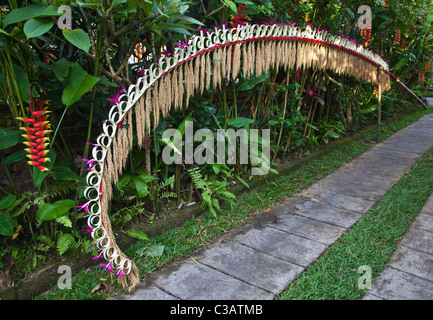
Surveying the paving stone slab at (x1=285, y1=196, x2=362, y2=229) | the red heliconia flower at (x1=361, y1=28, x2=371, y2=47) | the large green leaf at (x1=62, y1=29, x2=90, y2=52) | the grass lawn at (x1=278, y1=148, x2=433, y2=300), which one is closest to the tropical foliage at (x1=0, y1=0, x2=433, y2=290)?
the large green leaf at (x1=62, y1=29, x2=90, y2=52)

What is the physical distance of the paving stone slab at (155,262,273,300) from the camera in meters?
2.03

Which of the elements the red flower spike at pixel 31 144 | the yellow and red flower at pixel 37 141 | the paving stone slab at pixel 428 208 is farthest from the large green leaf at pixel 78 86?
the paving stone slab at pixel 428 208

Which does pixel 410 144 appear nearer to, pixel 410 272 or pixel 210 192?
pixel 410 272

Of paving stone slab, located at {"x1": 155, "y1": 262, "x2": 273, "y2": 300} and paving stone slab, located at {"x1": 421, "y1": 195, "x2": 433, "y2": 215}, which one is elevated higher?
paving stone slab, located at {"x1": 421, "y1": 195, "x2": 433, "y2": 215}

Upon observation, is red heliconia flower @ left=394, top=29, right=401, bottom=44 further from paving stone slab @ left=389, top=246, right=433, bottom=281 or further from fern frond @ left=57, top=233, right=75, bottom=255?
fern frond @ left=57, top=233, right=75, bottom=255

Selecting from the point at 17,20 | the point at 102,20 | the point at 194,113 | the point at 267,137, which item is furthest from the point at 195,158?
the point at 17,20

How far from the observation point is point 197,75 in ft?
8.30

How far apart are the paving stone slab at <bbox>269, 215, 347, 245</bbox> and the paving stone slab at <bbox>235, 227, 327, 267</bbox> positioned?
0.22 ft

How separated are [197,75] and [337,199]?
1.82 metres

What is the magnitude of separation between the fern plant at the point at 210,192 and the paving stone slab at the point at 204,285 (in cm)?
66

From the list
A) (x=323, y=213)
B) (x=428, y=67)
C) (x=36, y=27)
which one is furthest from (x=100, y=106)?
(x=428, y=67)

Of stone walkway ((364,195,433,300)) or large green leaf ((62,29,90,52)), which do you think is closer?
large green leaf ((62,29,90,52))

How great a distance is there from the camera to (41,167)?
6.31 ft
